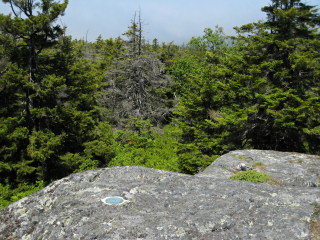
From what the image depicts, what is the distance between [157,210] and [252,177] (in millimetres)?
4813

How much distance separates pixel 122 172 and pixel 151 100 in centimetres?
1880

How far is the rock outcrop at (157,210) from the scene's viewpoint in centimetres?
279

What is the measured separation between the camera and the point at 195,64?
30.3 metres

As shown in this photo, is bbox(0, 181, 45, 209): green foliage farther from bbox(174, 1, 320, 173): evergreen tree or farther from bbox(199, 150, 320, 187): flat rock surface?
bbox(199, 150, 320, 187): flat rock surface

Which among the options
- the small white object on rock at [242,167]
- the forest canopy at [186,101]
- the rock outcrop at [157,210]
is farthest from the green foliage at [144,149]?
the rock outcrop at [157,210]

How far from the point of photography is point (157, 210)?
325 centimetres

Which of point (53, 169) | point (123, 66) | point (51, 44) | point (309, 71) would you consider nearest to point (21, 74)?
point (51, 44)

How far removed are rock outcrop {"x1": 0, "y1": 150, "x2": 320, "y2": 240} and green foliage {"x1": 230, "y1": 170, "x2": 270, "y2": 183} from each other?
321 centimetres

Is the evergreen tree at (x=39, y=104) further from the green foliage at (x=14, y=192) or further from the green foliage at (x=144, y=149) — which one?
the green foliage at (x=144, y=149)

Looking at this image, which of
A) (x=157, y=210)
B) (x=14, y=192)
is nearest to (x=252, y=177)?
(x=157, y=210)

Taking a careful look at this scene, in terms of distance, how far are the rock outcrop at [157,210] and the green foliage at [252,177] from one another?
3213mm

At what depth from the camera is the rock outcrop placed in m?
2.79

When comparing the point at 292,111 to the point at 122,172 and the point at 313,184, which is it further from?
the point at 122,172

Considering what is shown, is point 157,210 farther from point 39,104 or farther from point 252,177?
point 39,104
